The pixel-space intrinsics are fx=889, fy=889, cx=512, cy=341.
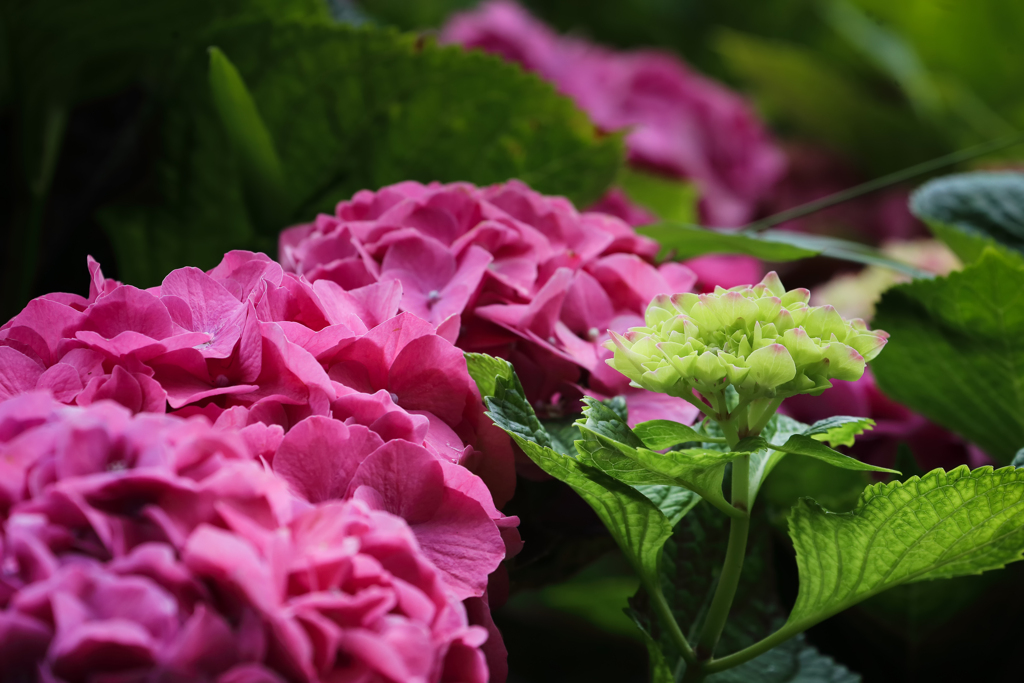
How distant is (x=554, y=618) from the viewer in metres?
0.53

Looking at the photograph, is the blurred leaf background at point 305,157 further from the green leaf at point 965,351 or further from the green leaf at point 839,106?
the green leaf at point 839,106

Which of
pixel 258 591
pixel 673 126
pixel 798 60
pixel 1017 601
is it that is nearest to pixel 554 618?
pixel 1017 601

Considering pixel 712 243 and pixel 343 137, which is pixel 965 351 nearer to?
pixel 712 243

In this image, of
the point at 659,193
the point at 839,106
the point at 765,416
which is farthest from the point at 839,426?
the point at 839,106

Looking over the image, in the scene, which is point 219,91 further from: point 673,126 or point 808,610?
point 673,126

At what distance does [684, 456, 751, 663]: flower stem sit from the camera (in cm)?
27

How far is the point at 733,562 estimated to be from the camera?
0.27 metres

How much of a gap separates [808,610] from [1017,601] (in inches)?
8.6

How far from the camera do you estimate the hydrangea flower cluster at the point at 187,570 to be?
169mm

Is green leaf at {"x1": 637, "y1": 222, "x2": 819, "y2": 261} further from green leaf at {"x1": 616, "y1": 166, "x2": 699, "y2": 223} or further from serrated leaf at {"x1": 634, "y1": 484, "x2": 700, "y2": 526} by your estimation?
green leaf at {"x1": 616, "y1": 166, "x2": 699, "y2": 223}

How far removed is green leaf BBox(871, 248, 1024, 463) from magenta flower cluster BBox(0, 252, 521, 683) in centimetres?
21

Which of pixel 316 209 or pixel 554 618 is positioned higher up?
pixel 316 209

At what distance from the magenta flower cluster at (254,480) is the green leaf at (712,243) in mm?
174

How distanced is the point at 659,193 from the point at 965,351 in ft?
1.37
